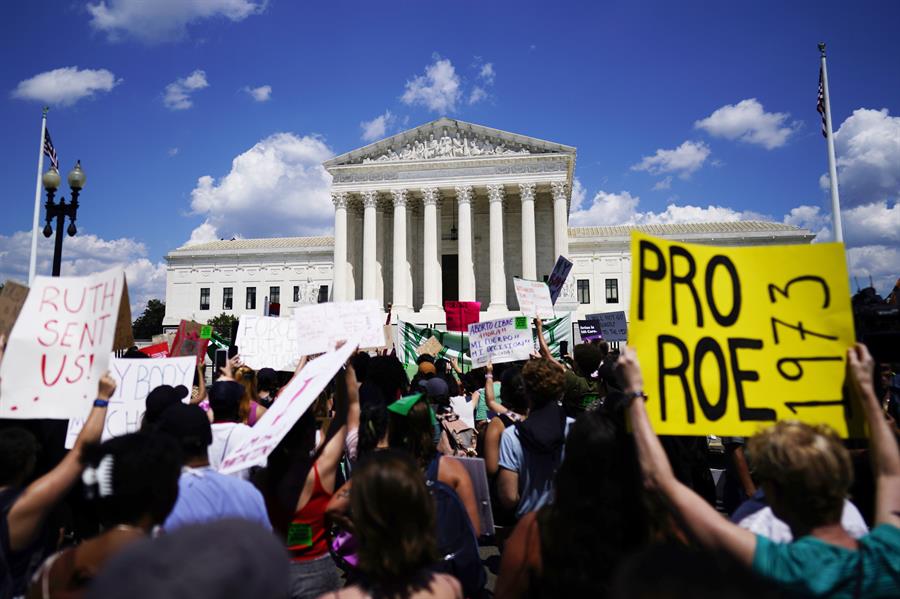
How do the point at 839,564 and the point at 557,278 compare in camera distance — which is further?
the point at 557,278

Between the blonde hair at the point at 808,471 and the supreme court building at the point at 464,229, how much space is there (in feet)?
117

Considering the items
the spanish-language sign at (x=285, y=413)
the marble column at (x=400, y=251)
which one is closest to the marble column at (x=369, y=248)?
the marble column at (x=400, y=251)

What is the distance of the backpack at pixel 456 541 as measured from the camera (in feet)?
9.74

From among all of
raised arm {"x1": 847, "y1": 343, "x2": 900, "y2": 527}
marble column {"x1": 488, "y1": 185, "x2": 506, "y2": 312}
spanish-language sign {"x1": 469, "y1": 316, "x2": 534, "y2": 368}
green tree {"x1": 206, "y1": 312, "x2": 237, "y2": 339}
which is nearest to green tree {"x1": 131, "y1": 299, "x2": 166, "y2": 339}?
green tree {"x1": 206, "y1": 312, "x2": 237, "y2": 339}

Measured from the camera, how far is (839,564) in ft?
5.96

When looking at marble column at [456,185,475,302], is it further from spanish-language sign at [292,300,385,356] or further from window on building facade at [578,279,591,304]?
spanish-language sign at [292,300,385,356]

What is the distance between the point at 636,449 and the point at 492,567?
3.94 meters

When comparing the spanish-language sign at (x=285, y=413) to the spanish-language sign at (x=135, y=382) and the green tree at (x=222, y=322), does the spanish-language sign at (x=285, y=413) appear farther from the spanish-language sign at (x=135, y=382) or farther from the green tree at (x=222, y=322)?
the green tree at (x=222, y=322)

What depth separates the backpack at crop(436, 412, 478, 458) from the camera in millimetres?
5840

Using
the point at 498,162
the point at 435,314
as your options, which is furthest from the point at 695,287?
the point at 498,162

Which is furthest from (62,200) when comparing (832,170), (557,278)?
(832,170)

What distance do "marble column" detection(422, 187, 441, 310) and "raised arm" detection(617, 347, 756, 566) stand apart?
37.4 metres

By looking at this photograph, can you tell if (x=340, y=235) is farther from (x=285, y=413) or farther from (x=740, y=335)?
(x=740, y=335)

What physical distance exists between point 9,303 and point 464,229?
37.3m
